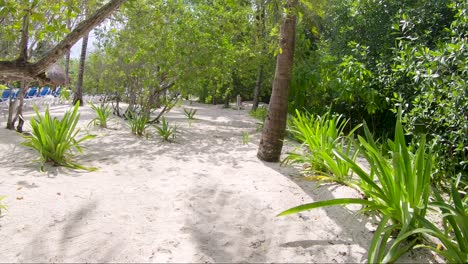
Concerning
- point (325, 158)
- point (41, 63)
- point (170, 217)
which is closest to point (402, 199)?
point (325, 158)

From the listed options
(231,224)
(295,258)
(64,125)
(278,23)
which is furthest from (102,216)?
(278,23)

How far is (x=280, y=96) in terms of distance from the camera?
462cm

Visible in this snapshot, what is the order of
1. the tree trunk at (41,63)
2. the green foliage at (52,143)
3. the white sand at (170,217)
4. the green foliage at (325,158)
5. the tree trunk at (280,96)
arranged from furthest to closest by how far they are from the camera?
the tree trunk at (280,96)
the green foliage at (52,143)
the green foliage at (325,158)
the white sand at (170,217)
the tree trunk at (41,63)

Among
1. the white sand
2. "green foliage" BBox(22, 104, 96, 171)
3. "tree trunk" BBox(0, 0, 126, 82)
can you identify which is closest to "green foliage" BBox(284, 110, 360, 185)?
the white sand

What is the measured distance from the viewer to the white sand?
2.31 meters

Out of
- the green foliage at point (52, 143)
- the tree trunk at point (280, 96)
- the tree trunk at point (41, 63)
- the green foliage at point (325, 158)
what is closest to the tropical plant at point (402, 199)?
the green foliage at point (325, 158)

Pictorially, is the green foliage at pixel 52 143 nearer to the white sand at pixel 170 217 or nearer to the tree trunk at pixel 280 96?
the white sand at pixel 170 217

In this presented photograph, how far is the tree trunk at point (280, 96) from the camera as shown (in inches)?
179

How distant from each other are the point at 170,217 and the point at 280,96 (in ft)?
7.70

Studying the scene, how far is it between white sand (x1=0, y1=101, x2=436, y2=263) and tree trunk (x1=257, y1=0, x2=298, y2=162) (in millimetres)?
326

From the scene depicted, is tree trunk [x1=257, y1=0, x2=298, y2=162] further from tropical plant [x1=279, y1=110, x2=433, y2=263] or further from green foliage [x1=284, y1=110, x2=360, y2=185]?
tropical plant [x1=279, y1=110, x2=433, y2=263]

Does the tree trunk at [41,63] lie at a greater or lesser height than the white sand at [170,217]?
greater

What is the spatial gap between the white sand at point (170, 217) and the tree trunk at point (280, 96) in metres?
0.33

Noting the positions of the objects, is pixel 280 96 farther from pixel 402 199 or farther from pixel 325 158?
pixel 402 199
